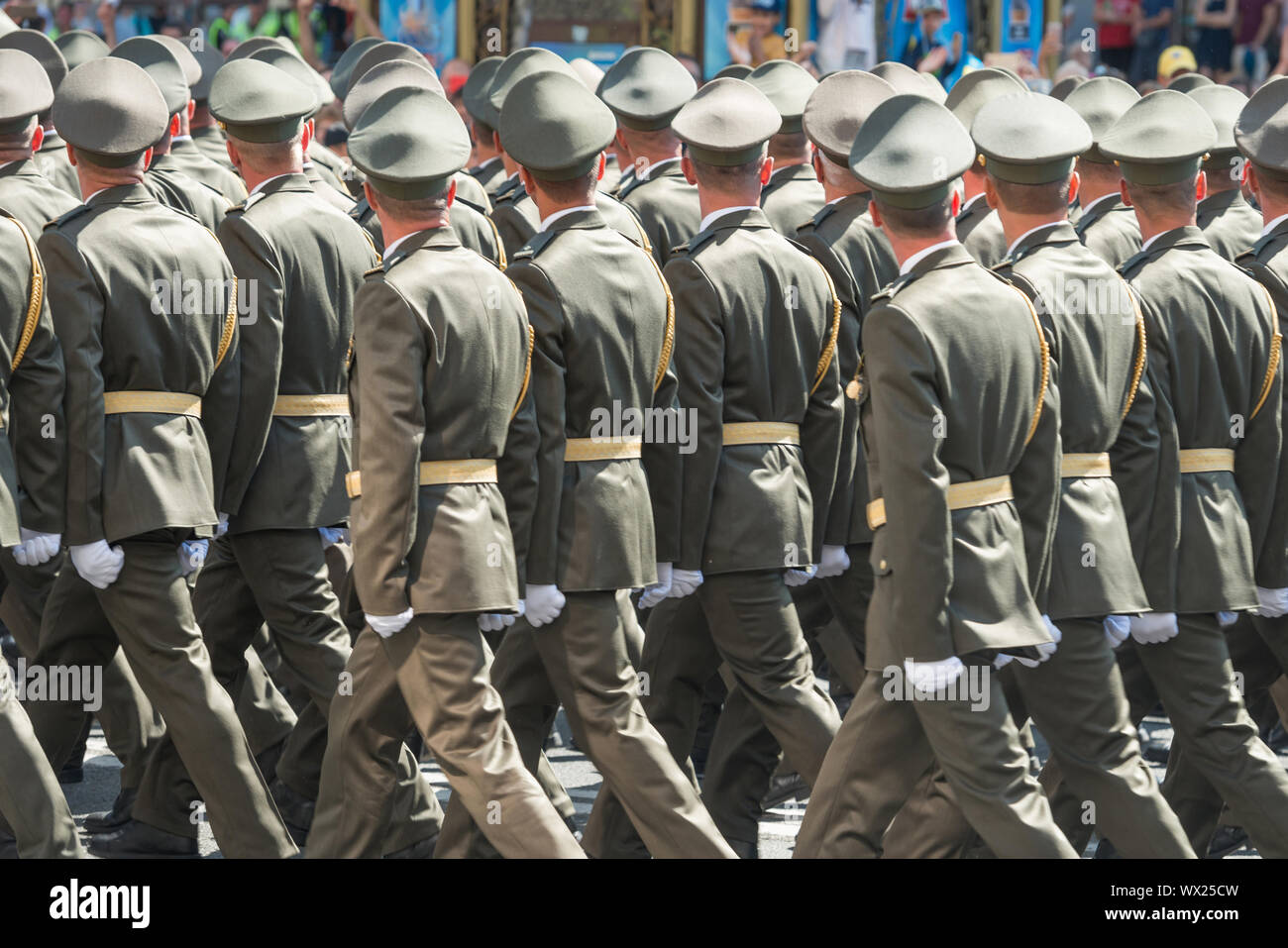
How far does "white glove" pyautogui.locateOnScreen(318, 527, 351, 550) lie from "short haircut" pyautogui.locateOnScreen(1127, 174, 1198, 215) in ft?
7.76

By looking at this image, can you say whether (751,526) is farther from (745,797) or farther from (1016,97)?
(1016,97)

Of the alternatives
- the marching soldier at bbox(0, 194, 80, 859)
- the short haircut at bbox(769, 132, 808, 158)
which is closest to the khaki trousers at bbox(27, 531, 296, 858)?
the marching soldier at bbox(0, 194, 80, 859)

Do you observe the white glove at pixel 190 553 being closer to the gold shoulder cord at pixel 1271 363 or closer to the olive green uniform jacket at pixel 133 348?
the olive green uniform jacket at pixel 133 348

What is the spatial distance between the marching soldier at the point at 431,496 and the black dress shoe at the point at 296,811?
3.42 feet

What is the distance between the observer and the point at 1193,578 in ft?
17.8

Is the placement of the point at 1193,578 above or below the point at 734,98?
below

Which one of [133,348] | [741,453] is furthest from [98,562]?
[741,453]

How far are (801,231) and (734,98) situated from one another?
2.59 feet

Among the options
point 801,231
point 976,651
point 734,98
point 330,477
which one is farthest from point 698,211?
point 976,651

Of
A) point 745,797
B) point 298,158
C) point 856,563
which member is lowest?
point 745,797

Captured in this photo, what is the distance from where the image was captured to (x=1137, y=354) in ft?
16.9

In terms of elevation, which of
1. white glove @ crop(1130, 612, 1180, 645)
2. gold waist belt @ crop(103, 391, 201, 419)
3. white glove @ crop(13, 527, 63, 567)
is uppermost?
gold waist belt @ crop(103, 391, 201, 419)

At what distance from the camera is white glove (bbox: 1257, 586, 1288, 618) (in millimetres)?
5707

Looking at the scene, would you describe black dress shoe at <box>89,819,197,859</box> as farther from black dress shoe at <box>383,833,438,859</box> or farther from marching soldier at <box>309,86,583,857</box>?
marching soldier at <box>309,86,583,857</box>
